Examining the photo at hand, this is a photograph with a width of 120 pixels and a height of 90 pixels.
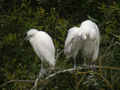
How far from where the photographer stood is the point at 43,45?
358 cm

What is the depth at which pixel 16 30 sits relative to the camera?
4078mm

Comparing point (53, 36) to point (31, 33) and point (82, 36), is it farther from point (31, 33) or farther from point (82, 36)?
point (82, 36)

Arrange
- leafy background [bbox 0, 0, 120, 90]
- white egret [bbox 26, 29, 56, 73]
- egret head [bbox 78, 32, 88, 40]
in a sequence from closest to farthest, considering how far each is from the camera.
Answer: leafy background [bbox 0, 0, 120, 90] < egret head [bbox 78, 32, 88, 40] < white egret [bbox 26, 29, 56, 73]

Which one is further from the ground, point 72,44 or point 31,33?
point 31,33

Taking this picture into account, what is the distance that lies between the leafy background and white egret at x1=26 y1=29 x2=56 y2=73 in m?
0.10

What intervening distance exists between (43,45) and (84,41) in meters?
0.46

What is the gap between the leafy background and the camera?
9.98 ft

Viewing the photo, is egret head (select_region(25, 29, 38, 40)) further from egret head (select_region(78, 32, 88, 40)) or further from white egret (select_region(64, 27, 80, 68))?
egret head (select_region(78, 32, 88, 40))

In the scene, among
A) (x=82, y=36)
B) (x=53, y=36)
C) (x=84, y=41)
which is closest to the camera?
(x=82, y=36)

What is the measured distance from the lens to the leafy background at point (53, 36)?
304 cm

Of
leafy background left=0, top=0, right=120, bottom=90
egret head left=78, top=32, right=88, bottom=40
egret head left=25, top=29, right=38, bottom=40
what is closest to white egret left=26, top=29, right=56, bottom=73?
egret head left=25, top=29, right=38, bottom=40

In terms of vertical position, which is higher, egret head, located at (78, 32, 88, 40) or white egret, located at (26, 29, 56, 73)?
egret head, located at (78, 32, 88, 40)

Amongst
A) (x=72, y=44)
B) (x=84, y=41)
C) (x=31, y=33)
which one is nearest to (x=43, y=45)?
(x=31, y=33)

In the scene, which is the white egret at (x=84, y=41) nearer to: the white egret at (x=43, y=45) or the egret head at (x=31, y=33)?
the white egret at (x=43, y=45)
